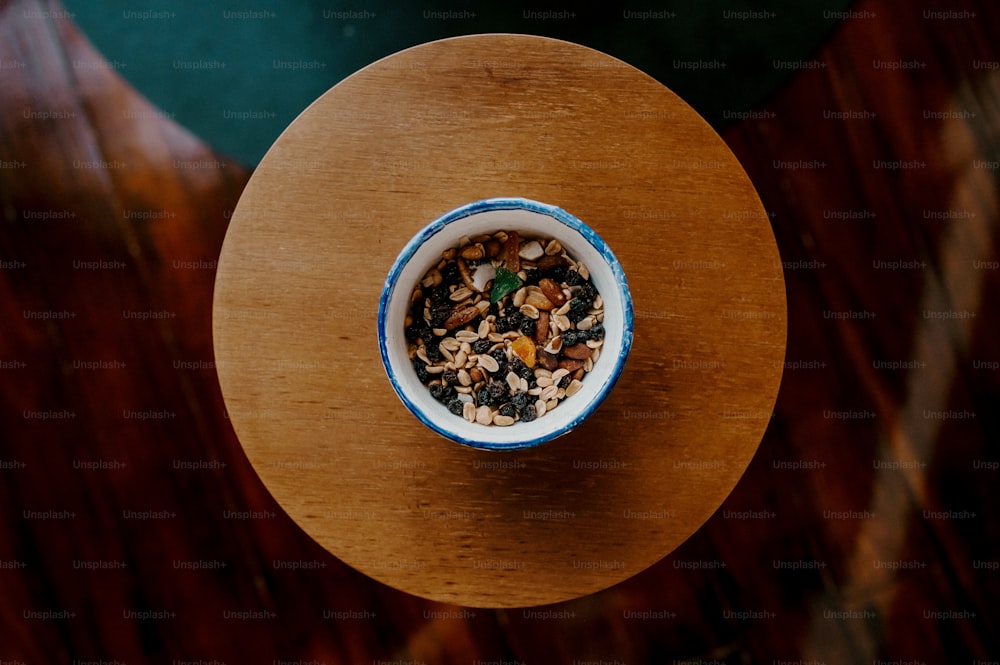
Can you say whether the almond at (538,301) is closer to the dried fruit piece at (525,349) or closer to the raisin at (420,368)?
the dried fruit piece at (525,349)

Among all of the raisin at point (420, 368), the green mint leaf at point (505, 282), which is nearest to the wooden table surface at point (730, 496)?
the raisin at point (420, 368)

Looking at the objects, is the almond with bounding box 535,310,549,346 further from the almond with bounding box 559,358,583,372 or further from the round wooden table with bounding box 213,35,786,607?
the round wooden table with bounding box 213,35,786,607

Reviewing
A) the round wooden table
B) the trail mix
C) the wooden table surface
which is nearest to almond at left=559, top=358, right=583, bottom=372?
the trail mix

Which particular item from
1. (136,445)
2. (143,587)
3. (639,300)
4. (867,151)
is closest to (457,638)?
(143,587)

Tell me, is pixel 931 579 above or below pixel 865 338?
below

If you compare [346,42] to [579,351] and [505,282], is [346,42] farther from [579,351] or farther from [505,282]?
[579,351]

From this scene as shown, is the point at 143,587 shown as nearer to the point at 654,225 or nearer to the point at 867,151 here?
the point at 654,225
